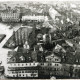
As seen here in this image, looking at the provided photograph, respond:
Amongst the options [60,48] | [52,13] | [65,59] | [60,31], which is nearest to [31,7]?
[52,13]

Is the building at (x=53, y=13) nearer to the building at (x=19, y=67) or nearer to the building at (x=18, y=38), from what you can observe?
the building at (x=18, y=38)

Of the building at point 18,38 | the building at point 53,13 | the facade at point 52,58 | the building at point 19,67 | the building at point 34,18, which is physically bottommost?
the building at point 19,67

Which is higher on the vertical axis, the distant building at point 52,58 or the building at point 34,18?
the building at point 34,18

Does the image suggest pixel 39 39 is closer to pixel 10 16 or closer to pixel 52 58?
pixel 52 58

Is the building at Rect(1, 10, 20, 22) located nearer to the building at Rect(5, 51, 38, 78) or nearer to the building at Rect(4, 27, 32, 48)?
the building at Rect(4, 27, 32, 48)

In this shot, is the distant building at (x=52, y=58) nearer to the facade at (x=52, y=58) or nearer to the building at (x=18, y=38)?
the facade at (x=52, y=58)

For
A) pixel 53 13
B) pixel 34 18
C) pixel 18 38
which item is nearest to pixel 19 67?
pixel 18 38

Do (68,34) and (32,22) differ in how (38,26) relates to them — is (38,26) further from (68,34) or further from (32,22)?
(68,34)

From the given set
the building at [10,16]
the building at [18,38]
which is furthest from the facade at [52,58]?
the building at [10,16]
